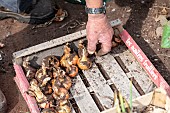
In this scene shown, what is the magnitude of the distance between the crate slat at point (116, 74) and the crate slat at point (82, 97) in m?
0.22

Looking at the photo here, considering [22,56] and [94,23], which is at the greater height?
[94,23]

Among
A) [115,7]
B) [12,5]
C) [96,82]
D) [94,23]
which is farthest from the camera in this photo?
[115,7]

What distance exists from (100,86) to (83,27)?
88 cm

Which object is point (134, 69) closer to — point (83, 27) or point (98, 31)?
point (98, 31)

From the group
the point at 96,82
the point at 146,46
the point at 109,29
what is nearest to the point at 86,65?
the point at 96,82

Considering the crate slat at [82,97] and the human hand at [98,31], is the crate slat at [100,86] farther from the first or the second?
the human hand at [98,31]

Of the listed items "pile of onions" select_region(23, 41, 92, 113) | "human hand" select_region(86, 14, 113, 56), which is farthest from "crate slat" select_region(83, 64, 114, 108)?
"human hand" select_region(86, 14, 113, 56)

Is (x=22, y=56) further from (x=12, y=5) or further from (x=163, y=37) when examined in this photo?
(x=163, y=37)

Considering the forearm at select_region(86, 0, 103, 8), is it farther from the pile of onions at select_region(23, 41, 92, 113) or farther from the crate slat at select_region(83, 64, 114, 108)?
the crate slat at select_region(83, 64, 114, 108)

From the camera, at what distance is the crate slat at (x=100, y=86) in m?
3.04

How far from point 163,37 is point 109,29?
76cm

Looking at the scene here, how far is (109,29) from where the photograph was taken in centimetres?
303

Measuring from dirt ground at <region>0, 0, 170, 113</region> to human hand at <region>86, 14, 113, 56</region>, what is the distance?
594 millimetres

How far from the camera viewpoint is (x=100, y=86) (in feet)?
10.3
